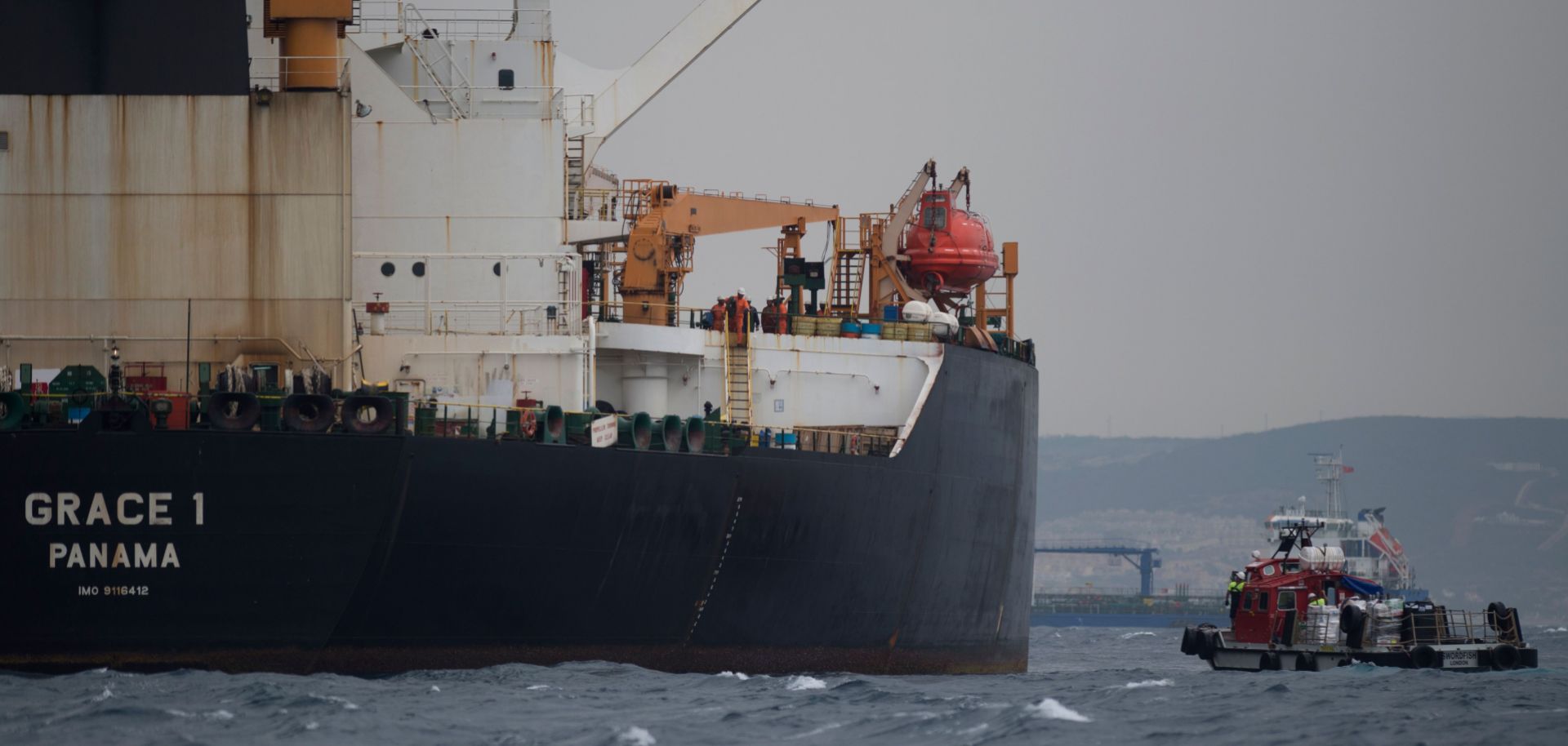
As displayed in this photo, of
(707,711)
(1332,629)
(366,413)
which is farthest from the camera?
(1332,629)

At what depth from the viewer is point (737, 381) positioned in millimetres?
40312

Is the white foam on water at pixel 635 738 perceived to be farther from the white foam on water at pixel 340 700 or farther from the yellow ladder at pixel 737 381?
the yellow ladder at pixel 737 381

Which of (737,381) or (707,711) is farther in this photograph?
(737,381)

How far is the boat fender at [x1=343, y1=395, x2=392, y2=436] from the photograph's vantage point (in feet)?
102

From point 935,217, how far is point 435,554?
19154mm

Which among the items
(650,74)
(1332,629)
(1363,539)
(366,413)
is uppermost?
(650,74)

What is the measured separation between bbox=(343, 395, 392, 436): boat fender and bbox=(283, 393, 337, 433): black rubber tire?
244mm

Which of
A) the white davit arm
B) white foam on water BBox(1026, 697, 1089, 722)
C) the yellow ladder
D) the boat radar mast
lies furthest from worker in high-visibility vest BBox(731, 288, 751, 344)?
the boat radar mast

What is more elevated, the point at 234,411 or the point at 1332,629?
the point at 234,411

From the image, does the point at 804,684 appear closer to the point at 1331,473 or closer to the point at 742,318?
the point at 742,318

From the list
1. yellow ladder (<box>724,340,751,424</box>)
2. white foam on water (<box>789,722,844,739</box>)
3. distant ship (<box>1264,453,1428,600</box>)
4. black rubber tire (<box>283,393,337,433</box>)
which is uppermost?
yellow ladder (<box>724,340,751,424</box>)

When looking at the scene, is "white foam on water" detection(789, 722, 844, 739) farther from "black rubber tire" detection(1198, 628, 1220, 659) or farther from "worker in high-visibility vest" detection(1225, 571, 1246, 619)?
"worker in high-visibility vest" detection(1225, 571, 1246, 619)

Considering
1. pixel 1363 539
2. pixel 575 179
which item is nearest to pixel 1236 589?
pixel 575 179

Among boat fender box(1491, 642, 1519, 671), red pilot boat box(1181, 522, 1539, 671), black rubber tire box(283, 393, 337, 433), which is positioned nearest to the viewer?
black rubber tire box(283, 393, 337, 433)
